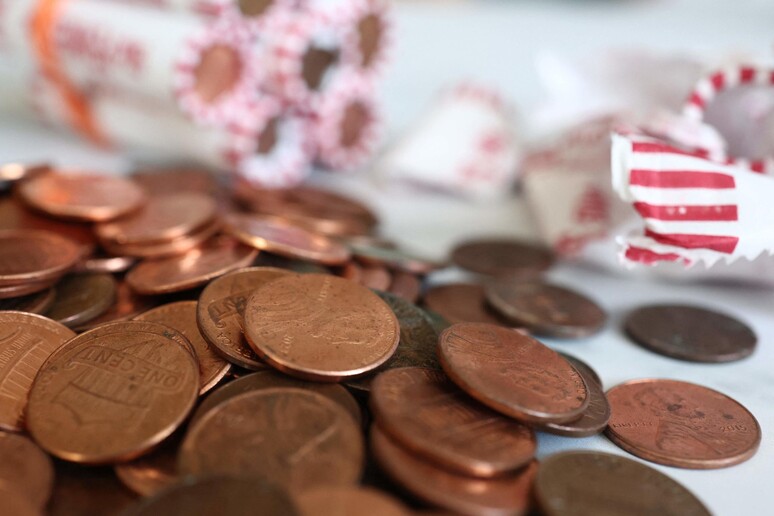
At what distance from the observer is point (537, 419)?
2.48 ft

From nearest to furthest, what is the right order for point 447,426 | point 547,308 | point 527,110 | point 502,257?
A: point 447,426
point 547,308
point 502,257
point 527,110

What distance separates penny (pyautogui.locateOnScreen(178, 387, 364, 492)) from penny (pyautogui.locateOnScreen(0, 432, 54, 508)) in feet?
0.48

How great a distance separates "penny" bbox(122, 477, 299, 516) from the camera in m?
0.62

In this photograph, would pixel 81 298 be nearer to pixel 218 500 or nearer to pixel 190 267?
pixel 190 267

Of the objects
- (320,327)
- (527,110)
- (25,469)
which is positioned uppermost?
(527,110)

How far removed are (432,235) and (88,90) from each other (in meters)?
0.99

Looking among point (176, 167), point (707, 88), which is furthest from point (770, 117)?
point (176, 167)

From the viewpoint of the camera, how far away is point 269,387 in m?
0.80

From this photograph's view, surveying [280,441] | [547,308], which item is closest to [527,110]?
[547,308]

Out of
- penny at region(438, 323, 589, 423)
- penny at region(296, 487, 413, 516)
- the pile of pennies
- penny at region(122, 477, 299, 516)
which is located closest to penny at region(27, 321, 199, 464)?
the pile of pennies

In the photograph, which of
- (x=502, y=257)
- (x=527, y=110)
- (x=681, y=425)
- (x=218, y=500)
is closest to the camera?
(x=218, y=500)

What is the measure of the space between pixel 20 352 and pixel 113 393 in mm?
182

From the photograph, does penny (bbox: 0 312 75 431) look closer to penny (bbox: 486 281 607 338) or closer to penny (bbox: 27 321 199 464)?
penny (bbox: 27 321 199 464)

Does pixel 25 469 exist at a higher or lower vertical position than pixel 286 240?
lower
